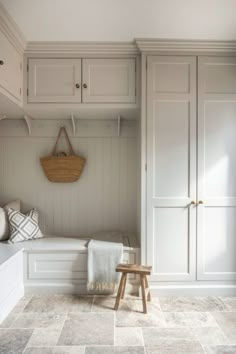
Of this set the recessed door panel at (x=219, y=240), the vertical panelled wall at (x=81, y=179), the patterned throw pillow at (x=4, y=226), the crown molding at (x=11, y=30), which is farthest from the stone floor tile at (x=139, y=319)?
the crown molding at (x=11, y=30)

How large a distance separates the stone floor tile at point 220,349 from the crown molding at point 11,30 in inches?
107

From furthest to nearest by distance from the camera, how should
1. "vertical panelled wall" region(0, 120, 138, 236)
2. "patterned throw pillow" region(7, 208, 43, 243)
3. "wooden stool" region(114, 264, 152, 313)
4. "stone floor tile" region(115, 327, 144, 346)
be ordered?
"vertical panelled wall" region(0, 120, 138, 236) → "patterned throw pillow" region(7, 208, 43, 243) → "wooden stool" region(114, 264, 152, 313) → "stone floor tile" region(115, 327, 144, 346)

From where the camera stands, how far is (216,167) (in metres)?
2.53

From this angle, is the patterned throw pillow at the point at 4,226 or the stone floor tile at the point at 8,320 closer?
the stone floor tile at the point at 8,320

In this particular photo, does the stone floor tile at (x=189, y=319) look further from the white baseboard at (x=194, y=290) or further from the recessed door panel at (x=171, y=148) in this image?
the recessed door panel at (x=171, y=148)

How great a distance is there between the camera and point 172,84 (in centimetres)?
250

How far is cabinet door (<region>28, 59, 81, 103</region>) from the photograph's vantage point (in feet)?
8.34

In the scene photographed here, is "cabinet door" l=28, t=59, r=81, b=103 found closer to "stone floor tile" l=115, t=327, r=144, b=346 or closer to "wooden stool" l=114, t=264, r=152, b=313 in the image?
"wooden stool" l=114, t=264, r=152, b=313

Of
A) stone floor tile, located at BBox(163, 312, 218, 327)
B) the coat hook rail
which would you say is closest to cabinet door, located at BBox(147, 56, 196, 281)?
stone floor tile, located at BBox(163, 312, 218, 327)

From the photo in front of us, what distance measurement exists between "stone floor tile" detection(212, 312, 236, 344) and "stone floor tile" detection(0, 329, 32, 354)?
1429 mm

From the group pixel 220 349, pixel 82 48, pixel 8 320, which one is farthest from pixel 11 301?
pixel 82 48

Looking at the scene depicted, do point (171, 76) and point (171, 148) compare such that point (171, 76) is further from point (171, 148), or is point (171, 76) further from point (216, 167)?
point (216, 167)

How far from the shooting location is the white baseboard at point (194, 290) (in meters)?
2.54

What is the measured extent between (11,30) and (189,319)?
2713mm
